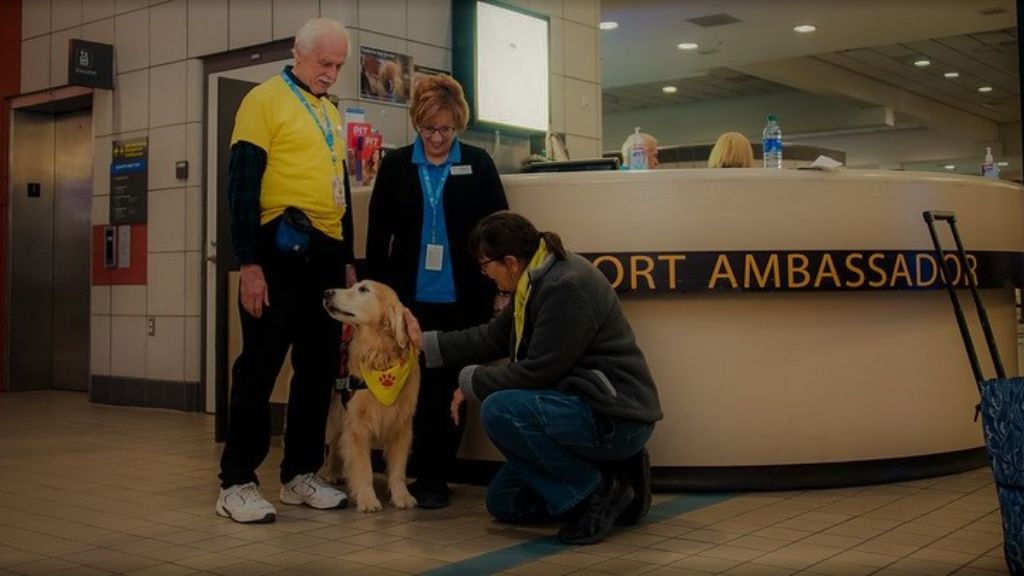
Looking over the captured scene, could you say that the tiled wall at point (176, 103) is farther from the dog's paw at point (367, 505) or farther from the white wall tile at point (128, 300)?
the dog's paw at point (367, 505)

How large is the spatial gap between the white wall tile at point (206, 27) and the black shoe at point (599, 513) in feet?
15.2

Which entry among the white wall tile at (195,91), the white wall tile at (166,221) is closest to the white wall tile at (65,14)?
the white wall tile at (195,91)

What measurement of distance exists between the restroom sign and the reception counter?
15.1ft

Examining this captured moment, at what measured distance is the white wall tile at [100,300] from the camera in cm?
774

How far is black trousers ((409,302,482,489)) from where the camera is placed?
13.2 feet

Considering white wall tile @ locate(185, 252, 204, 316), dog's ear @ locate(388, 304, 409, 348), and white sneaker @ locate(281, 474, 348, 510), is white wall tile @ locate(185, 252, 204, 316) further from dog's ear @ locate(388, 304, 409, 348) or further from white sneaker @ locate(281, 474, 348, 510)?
dog's ear @ locate(388, 304, 409, 348)

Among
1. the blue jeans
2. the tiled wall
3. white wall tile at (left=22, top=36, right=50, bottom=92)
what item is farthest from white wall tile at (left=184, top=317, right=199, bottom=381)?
the blue jeans

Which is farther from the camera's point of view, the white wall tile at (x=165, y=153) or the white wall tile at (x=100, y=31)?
the white wall tile at (x=100, y=31)

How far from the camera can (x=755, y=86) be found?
15516mm

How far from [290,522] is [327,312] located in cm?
75

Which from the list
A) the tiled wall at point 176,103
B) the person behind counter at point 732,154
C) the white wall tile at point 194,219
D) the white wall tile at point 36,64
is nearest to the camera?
the person behind counter at point 732,154

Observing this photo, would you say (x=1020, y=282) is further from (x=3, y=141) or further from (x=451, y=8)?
(x=3, y=141)

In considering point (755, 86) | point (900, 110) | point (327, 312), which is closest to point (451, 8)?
point (327, 312)

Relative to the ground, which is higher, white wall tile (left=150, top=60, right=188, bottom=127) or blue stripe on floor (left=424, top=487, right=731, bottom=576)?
white wall tile (left=150, top=60, right=188, bottom=127)
